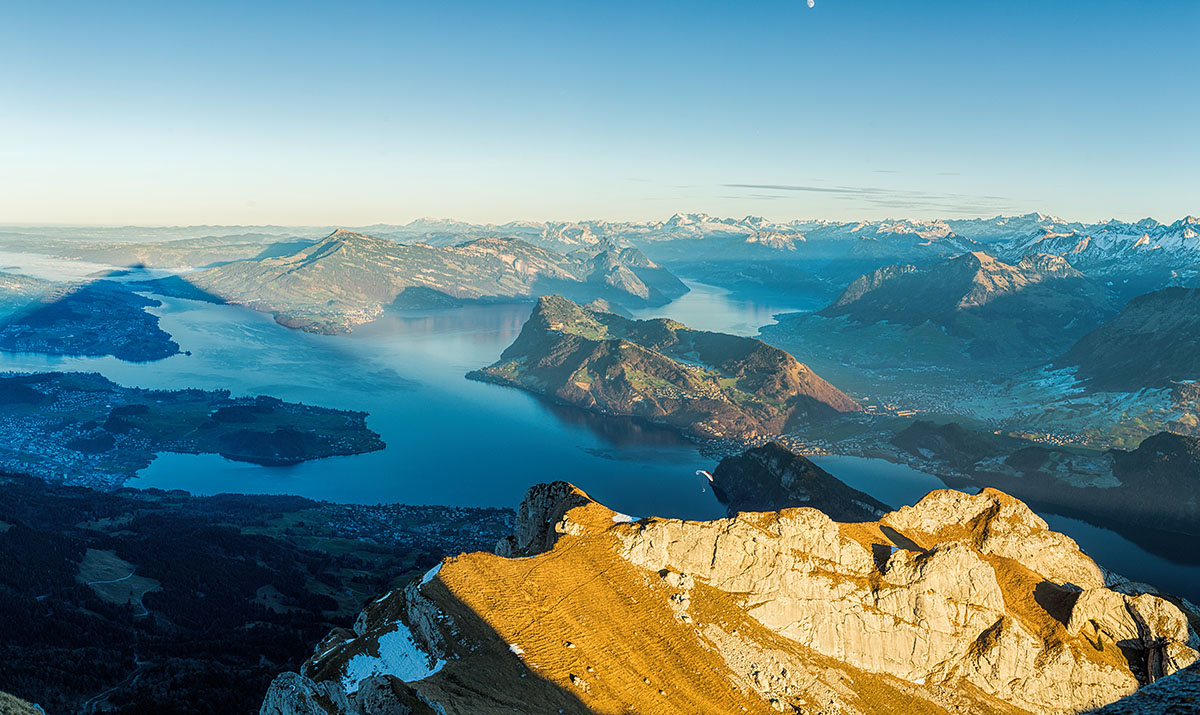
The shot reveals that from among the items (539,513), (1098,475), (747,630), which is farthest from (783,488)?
(747,630)

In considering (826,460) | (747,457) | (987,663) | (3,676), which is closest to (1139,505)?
(826,460)

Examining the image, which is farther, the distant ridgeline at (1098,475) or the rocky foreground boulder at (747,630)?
the distant ridgeline at (1098,475)

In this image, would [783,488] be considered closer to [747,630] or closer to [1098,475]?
[1098,475]

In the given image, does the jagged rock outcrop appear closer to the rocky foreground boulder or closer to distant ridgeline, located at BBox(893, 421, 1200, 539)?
distant ridgeline, located at BBox(893, 421, 1200, 539)

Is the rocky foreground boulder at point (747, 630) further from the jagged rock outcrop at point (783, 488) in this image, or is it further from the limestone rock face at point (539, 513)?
the jagged rock outcrop at point (783, 488)

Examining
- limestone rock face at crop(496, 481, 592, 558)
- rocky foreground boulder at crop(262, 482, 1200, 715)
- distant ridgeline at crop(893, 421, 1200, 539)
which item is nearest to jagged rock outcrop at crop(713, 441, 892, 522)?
distant ridgeline at crop(893, 421, 1200, 539)

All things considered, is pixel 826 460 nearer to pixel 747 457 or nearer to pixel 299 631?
pixel 747 457

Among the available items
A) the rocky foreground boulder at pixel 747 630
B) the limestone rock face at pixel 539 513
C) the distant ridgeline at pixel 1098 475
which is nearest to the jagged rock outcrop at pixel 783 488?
the distant ridgeline at pixel 1098 475
